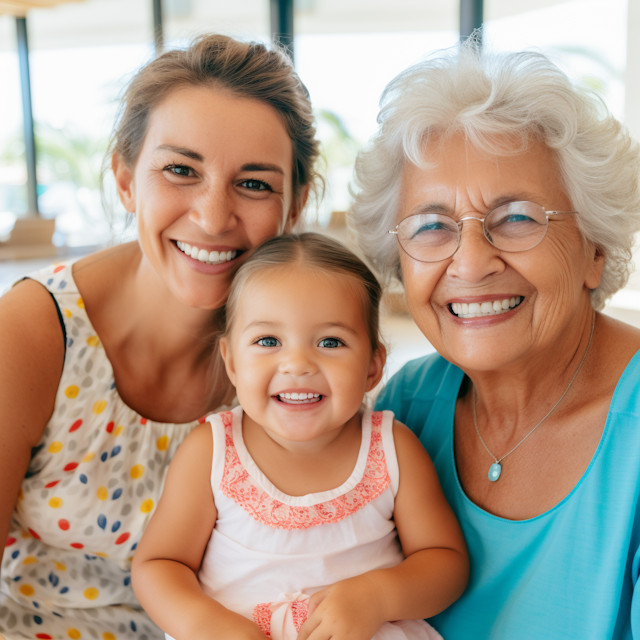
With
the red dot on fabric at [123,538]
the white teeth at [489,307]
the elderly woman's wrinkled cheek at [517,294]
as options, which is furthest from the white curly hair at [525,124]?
the red dot on fabric at [123,538]

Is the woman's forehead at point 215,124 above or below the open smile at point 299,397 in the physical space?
above

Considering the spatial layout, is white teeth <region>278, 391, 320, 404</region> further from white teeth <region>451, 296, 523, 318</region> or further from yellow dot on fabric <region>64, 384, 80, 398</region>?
yellow dot on fabric <region>64, 384, 80, 398</region>

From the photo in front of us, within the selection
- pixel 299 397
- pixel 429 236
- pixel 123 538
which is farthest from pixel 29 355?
pixel 429 236

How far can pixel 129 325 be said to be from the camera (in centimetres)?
195

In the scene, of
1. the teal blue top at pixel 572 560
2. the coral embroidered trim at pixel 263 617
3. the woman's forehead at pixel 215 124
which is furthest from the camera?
the woman's forehead at pixel 215 124

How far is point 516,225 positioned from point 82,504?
1.32 meters

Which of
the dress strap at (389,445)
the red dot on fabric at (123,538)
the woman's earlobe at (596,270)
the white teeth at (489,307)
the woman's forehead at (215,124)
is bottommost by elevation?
the red dot on fabric at (123,538)

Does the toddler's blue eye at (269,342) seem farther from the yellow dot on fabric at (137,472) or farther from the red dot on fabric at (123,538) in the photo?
the red dot on fabric at (123,538)

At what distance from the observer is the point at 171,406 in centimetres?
197

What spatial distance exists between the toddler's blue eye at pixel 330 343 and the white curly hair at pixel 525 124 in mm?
420

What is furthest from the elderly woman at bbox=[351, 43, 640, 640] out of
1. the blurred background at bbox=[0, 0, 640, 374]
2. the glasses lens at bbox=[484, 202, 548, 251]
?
the blurred background at bbox=[0, 0, 640, 374]

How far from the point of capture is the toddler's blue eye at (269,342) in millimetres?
1592

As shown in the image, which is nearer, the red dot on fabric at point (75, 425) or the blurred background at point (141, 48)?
the red dot on fabric at point (75, 425)

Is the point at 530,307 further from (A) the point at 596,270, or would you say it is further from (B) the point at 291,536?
(B) the point at 291,536
